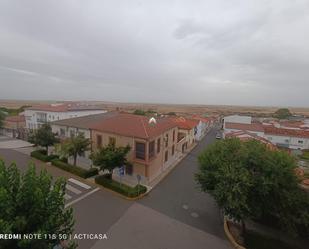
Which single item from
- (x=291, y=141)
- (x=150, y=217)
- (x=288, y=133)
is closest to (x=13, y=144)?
(x=150, y=217)

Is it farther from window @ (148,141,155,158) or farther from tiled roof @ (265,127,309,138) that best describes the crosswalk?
tiled roof @ (265,127,309,138)

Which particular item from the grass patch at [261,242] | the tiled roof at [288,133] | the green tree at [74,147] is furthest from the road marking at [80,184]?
the tiled roof at [288,133]

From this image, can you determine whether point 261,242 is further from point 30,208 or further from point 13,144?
point 13,144

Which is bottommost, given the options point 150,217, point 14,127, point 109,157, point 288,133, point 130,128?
point 150,217

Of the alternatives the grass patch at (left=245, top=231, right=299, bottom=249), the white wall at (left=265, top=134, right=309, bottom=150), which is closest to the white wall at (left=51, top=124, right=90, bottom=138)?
the grass patch at (left=245, top=231, right=299, bottom=249)

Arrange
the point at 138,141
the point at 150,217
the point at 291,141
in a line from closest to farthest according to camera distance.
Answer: the point at 150,217 < the point at 138,141 < the point at 291,141

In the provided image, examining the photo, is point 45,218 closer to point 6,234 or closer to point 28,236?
point 28,236

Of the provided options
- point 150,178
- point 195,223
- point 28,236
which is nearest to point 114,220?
point 195,223

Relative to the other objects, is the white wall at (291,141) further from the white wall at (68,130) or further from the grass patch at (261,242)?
the white wall at (68,130)
